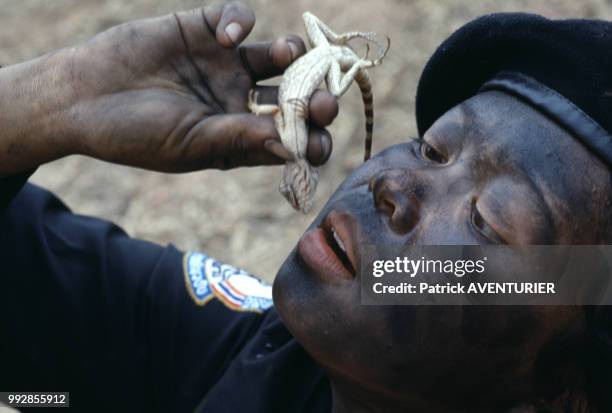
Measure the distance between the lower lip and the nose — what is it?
0.13 m

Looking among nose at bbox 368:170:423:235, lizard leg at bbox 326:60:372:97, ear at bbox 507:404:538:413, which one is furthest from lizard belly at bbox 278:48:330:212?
ear at bbox 507:404:538:413

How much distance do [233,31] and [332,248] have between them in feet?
1.87

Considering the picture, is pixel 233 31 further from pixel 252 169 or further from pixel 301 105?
pixel 252 169

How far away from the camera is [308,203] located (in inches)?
102

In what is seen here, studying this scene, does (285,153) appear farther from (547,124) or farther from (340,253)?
(547,124)

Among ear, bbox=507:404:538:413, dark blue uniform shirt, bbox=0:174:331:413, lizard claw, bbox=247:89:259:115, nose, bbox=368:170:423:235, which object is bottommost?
dark blue uniform shirt, bbox=0:174:331:413

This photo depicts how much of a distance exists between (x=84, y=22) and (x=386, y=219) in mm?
3941

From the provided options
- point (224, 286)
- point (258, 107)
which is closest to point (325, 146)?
point (258, 107)

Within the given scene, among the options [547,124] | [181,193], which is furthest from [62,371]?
[181,193]

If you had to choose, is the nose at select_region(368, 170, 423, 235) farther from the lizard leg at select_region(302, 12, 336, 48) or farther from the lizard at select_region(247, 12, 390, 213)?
the lizard leg at select_region(302, 12, 336, 48)

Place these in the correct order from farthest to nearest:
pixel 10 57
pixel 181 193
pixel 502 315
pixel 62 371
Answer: pixel 10 57
pixel 181 193
pixel 62 371
pixel 502 315

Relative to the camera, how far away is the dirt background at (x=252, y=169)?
4.59m

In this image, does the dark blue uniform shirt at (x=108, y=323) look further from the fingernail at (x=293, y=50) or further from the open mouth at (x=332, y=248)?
the fingernail at (x=293, y=50)

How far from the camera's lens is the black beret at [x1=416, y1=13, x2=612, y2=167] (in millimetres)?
2145
